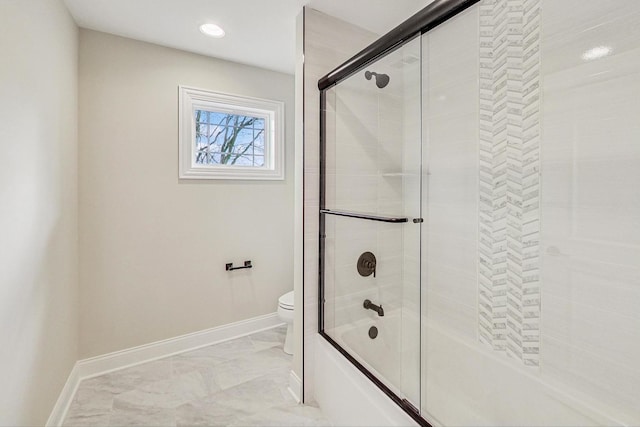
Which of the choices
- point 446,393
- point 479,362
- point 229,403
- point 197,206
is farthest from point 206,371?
point 479,362

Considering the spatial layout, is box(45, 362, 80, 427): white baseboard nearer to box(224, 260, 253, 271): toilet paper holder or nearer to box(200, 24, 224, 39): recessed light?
box(224, 260, 253, 271): toilet paper holder

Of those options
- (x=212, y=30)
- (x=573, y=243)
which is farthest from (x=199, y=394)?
(x=212, y=30)

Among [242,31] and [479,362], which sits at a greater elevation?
[242,31]

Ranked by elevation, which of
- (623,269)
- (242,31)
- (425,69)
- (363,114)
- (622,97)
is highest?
(242,31)

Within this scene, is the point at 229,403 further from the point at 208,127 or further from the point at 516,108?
the point at 516,108

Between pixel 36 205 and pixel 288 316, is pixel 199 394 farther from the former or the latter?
pixel 36 205

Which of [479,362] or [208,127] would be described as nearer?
[479,362]

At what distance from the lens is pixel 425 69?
5.35 feet

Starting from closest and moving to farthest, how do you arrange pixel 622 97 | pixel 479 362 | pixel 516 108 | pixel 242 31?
pixel 622 97 < pixel 516 108 < pixel 479 362 < pixel 242 31

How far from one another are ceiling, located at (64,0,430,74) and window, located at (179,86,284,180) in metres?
0.40

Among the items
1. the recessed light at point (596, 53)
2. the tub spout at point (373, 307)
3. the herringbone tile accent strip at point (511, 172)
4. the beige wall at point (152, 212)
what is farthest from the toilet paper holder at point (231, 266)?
the recessed light at point (596, 53)

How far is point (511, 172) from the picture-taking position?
1.49m

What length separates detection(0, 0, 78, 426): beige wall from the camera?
1.17m

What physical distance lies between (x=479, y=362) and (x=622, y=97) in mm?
1294
